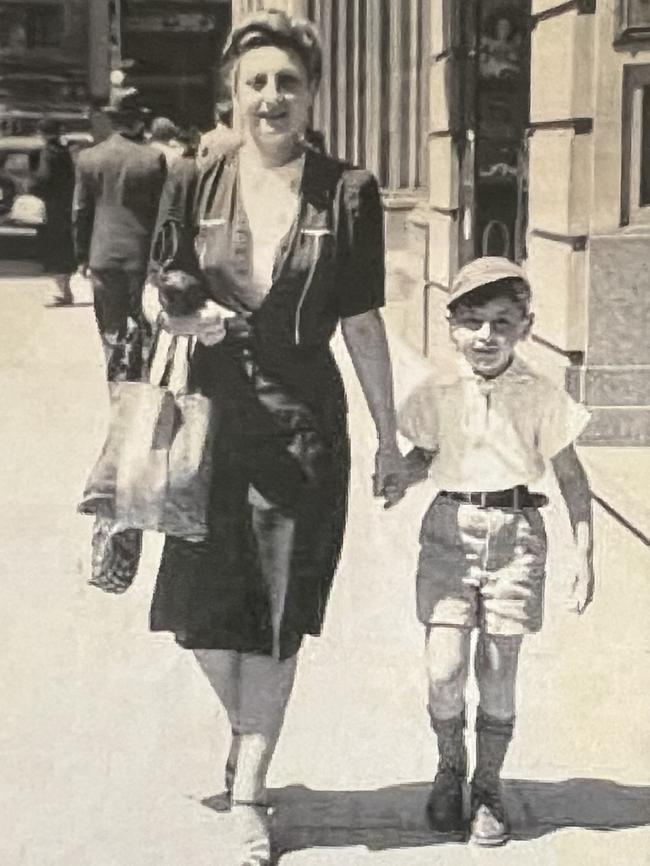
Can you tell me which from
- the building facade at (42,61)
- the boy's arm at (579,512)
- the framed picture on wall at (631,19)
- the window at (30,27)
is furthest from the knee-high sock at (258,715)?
the framed picture on wall at (631,19)

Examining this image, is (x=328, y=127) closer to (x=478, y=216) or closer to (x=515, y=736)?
(x=478, y=216)

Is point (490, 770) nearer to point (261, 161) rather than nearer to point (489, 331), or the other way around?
point (489, 331)

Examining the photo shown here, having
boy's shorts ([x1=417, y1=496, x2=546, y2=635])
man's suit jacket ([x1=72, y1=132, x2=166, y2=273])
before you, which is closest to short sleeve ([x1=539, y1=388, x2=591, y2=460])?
boy's shorts ([x1=417, y1=496, x2=546, y2=635])

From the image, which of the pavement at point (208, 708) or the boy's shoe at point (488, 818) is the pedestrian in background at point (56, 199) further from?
the boy's shoe at point (488, 818)

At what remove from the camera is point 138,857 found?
1710 mm

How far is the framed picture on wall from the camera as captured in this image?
1769 mm

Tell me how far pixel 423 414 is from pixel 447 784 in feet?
1.93

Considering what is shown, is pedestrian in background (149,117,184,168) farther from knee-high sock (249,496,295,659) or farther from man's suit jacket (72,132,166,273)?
knee-high sock (249,496,295,659)

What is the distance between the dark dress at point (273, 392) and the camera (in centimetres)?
165

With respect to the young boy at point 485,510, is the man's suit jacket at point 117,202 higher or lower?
higher

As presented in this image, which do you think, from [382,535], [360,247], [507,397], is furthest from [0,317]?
[507,397]

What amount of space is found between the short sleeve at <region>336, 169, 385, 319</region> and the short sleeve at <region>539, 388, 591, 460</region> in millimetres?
324

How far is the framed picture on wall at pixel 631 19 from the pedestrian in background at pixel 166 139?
0.72 metres

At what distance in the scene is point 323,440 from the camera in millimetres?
1717
